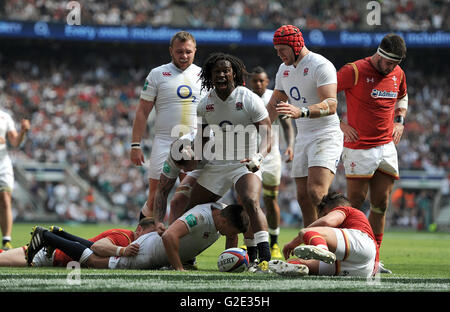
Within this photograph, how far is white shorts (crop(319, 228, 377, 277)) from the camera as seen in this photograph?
5855mm

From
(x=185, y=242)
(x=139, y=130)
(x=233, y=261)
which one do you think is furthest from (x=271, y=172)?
(x=185, y=242)

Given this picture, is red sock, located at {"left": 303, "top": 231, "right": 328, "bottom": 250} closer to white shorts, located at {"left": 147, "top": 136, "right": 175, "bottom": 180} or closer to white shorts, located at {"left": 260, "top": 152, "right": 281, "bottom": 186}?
white shorts, located at {"left": 147, "top": 136, "right": 175, "bottom": 180}

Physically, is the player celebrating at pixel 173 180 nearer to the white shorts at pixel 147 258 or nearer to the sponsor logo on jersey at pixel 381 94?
the white shorts at pixel 147 258

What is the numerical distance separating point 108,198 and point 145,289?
21.3m

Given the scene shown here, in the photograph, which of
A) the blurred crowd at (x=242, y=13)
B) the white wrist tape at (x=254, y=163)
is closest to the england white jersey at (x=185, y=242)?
the white wrist tape at (x=254, y=163)

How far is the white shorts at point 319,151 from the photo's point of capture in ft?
25.4

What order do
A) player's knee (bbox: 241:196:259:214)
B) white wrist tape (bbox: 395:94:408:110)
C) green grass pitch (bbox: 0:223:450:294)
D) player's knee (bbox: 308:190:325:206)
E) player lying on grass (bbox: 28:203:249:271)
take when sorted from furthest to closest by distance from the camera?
white wrist tape (bbox: 395:94:408:110), player's knee (bbox: 308:190:325:206), player's knee (bbox: 241:196:259:214), player lying on grass (bbox: 28:203:249:271), green grass pitch (bbox: 0:223:450:294)

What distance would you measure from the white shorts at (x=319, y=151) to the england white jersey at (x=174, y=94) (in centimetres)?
150

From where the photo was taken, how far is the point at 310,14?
3212 cm

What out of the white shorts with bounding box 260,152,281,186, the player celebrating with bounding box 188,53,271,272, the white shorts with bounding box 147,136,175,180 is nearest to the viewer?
the player celebrating with bounding box 188,53,271,272

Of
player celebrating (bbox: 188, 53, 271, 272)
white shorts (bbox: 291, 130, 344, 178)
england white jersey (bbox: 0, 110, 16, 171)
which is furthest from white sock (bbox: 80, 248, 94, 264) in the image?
england white jersey (bbox: 0, 110, 16, 171)

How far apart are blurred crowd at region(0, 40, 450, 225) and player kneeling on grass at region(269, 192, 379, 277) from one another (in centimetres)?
1915

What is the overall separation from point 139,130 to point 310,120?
2.16 meters
